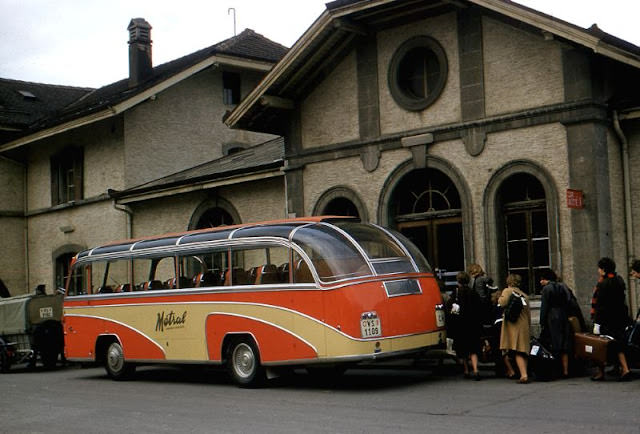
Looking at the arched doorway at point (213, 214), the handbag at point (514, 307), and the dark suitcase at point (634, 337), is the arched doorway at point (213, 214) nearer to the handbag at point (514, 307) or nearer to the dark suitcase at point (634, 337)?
the handbag at point (514, 307)

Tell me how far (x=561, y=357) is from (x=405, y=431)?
4.85 meters

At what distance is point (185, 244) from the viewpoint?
1555 cm

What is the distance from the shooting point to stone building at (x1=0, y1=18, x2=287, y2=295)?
92.0 ft

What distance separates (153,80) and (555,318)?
718 inches

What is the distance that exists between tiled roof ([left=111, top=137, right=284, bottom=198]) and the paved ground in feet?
26.6

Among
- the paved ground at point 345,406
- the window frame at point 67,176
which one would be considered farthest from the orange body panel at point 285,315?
the window frame at point 67,176

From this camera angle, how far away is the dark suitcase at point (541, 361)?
1285 cm

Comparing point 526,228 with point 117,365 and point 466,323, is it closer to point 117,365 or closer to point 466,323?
point 466,323

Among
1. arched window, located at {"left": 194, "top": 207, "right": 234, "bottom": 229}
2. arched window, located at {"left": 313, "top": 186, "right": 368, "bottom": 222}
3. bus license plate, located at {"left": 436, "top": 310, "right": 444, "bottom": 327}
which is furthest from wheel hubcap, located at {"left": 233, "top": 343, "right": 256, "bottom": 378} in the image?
arched window, located at {"left": 194, "top": 207, "right": 234, "bottom": 229}

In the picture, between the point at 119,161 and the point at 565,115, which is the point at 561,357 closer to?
the point at 565,115

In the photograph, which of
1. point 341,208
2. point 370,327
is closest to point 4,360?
point 341,208

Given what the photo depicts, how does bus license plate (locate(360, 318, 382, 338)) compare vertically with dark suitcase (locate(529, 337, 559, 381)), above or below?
above

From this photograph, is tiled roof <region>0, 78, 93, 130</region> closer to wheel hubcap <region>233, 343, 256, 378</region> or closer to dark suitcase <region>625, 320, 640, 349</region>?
wheel hubcap <region>233, 343, 256, 378</region>

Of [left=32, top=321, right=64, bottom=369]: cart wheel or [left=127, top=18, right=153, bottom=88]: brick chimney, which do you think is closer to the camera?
[left=32, top=321, right=64, bottom=369]: cart wheel
